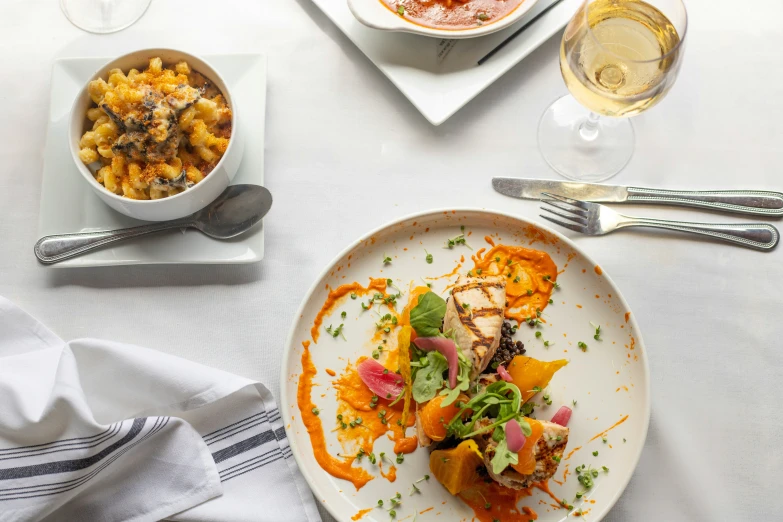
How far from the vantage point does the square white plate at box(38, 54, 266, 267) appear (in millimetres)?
1667

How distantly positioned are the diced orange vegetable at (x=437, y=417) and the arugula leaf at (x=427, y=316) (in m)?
0.15

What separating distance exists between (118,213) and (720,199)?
1.50 meters

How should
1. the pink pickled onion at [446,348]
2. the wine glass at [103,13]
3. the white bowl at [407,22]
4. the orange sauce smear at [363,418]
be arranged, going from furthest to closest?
the wine glass at [103,13] → the white bowl at [407,22] → the orange sauce smear at [363,418] → the pink pickled onion at [446,348]

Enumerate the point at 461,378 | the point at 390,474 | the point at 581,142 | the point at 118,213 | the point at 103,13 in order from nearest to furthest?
the point at 461,378 < the point at 390,474 < the point at 118,213 < the point at 581,142 < the point at 103,13

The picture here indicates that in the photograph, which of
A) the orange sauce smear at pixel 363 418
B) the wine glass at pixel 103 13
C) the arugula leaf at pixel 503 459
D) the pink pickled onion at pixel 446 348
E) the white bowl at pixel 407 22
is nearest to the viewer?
the arugula leaf at pixel 503 459

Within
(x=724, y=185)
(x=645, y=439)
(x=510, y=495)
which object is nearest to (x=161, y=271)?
(x=510, y=495)

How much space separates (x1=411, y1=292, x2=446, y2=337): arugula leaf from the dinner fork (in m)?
0.38

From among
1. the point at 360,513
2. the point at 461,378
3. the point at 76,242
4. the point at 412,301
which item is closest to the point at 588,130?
the point at 412,301

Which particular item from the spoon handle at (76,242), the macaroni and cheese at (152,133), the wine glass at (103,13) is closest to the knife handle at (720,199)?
the macaroni and cheese at (152,133)

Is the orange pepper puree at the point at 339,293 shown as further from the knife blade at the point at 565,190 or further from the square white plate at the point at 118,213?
the knife blade at the point at 565,190

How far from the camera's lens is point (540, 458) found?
1.45 m

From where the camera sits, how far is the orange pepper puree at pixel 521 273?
1.65 meters

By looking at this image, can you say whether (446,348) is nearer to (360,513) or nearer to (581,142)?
(360,513)

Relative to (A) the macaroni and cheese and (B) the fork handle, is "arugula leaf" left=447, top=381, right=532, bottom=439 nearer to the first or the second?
(B) the fork handle
